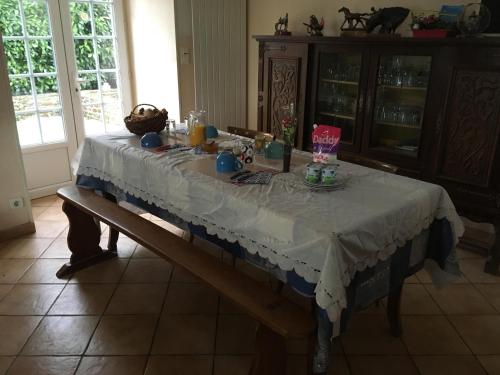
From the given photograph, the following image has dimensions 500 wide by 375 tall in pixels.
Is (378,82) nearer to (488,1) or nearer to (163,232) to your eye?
(488,1)

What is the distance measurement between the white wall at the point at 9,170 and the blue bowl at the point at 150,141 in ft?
4.04

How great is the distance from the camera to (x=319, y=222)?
1513 mm

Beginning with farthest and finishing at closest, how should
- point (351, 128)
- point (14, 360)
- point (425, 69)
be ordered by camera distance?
point (351, 128) < point (425, 69) < point (14, 360)

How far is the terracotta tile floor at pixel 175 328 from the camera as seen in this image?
1978 millimetres

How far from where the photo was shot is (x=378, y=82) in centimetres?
300

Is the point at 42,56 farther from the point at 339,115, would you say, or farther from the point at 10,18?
the point at 339,115

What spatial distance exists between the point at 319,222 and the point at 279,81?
228 cm

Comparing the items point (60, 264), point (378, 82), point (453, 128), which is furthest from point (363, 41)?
point (60, 264)

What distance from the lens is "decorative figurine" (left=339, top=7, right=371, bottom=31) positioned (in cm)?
312

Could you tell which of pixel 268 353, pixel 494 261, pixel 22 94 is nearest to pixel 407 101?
pixel 494 261

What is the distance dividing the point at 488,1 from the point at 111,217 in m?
2.62

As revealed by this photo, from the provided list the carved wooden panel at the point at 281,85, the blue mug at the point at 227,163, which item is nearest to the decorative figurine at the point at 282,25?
the carved wooden panel at the point at 281,85

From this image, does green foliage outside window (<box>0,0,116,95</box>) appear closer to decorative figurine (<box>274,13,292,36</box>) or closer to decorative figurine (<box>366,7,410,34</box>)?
decorative figurine (<box>274,13,292,36</box>)

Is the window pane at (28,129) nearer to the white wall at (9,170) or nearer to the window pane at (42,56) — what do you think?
the window pane at (42,56)
